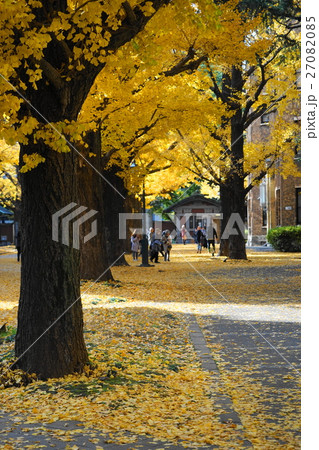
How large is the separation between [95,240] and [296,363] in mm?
11578

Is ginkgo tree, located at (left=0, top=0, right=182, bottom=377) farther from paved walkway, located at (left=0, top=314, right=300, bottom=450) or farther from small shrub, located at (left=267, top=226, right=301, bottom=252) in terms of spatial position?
small shrub, located at (left=267, top=226, right=301, bottom=252)

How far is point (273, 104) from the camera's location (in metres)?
30.7

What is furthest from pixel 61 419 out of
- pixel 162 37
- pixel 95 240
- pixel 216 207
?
pixel 216 207

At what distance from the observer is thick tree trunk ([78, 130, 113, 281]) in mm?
18828

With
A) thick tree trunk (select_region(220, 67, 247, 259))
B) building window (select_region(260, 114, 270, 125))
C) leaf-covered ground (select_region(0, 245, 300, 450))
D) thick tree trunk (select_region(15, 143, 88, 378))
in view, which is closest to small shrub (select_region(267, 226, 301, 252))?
thick tree trunk (select_region(220, 67, 247, 259))

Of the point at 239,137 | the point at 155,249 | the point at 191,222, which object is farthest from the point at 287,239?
the point at 191,222

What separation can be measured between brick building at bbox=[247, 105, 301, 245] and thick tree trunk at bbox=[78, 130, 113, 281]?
619 inches

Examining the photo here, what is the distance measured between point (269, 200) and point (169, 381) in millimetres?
42336

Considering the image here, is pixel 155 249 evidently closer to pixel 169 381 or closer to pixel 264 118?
pixel 264 118

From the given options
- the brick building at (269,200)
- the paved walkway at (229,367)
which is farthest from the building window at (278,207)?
the paved walkway at (229,367)

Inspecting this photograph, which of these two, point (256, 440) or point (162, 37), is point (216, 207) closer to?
point (162, 37)

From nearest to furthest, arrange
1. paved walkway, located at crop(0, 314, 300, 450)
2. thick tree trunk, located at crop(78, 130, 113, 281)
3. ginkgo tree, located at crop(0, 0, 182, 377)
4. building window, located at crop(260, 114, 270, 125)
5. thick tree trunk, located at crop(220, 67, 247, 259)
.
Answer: paved walkway, located at crop(0, 314, 300, 450) → ginkgo tree, located at crop(0, 0, 182, 377) → thick tree trunk, located at crop(78, 130, 113, 281) → thick tree trunk, located at crop(220, 67, 247, 259) → building window, located at crop(260, 114, 270, 125)

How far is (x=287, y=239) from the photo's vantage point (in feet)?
133

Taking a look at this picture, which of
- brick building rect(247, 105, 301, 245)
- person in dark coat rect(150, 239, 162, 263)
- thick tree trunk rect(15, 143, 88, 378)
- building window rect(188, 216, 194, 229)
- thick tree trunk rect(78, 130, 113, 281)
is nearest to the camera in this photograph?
thick tree trunk rect(15, 143, 88, 378)
